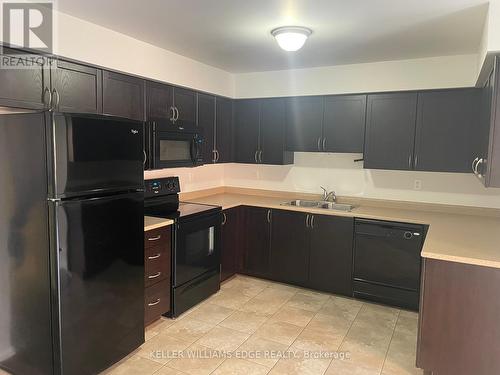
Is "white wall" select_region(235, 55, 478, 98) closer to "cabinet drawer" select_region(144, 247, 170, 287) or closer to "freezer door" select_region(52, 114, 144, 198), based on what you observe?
"freezer door" select_region(52, 114, 144, 198)

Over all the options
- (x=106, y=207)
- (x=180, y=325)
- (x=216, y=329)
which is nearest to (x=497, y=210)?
(x=216, y=329)

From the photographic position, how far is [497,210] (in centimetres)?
352

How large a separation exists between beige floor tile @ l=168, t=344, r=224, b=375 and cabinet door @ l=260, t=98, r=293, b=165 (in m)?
2.28

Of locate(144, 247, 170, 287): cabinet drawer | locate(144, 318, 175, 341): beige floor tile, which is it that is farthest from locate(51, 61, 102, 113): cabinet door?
locate(144, 318, 175, 341): beige floor tile

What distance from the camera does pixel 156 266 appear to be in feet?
9.92

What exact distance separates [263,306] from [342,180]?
5.56 ft

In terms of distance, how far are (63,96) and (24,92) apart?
0.86 ft

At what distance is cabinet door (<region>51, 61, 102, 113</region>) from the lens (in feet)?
8.22

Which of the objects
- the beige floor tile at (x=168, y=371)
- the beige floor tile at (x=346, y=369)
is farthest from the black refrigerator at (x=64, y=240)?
the beige floor tile at (x=346, y=369)

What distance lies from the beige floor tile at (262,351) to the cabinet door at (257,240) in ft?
4.14

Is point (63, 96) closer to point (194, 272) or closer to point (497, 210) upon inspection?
point (194, 272)

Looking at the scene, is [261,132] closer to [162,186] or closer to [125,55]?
[162,186]

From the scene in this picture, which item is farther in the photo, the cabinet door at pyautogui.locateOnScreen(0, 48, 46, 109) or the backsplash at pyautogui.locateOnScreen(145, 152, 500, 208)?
the backsplash at pyautogui.locateOnScreen(145, 152, 500, 208)

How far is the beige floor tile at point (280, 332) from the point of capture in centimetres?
294
